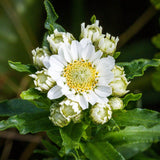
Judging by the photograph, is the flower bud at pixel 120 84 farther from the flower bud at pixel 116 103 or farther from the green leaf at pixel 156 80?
the green leaf at pixel 156 80

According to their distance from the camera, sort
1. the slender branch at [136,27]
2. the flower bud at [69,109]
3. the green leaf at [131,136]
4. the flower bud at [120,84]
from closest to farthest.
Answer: the flower bud at [69,109], the flower bud at [120,84], the green leaf at [131,136], the slender branch at [136,27]

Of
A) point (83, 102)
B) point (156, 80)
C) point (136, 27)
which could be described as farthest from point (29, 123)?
point (136, 27)

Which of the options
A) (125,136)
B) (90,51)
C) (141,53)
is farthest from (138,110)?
(141,53)

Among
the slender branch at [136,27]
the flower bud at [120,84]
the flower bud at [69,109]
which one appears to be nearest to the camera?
the flower bud at [69,109]

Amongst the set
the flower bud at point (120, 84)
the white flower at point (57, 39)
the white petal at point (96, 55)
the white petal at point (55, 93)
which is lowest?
the flower bud at point (120, 84)

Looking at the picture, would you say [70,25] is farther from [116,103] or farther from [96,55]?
[116,103]

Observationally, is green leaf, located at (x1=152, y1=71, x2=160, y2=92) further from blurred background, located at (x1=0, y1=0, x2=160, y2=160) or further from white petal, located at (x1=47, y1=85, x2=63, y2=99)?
white petal, located at (x1=47, y1=85, x2=63, y2=99)

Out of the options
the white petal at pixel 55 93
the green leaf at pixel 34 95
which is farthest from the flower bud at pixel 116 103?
the green leaf at pixel 34 95
